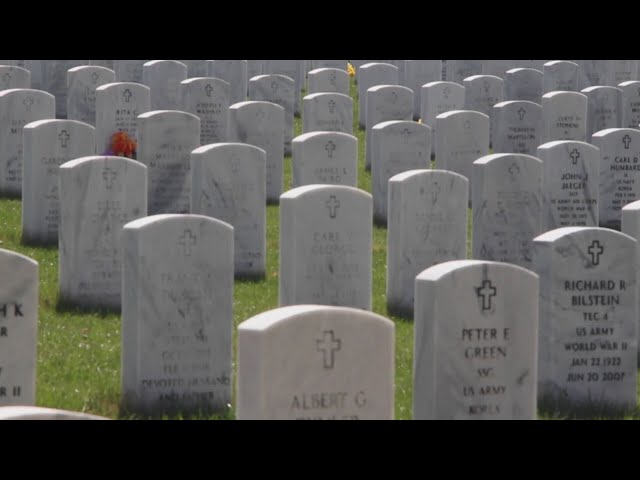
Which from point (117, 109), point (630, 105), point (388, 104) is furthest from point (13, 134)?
point (630, 105)

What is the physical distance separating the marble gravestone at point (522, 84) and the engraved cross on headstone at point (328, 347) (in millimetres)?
15634

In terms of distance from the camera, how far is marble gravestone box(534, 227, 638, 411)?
8695 mm

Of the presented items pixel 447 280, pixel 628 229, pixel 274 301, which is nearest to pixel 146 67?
pixel 274 301

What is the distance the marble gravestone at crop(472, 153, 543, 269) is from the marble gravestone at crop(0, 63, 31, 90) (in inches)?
369

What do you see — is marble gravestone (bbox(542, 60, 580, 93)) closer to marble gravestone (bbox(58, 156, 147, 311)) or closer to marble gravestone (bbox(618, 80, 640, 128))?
marble gravestone (bbox(618, 80, 640, 128))

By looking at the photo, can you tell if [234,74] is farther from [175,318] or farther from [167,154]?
[175,318]

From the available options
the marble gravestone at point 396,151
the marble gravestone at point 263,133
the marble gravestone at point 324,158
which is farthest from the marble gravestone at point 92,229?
the marble gravestone at point 263,133

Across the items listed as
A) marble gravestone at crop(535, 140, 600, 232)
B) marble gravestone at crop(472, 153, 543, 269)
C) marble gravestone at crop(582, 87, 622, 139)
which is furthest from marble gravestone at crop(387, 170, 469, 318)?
marble gravestone at crop(582, 87, 622, 139)

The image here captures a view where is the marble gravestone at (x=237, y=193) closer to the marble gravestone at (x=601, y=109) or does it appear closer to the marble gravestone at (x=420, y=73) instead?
the marble gravestone at (x=601, y=109)

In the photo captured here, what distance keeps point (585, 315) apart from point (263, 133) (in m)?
7.51

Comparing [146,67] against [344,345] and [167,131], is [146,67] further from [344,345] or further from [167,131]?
[344,345]

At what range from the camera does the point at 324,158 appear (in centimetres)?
1380

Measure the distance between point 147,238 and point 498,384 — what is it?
2.21 metres

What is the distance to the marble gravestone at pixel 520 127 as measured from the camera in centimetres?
1766
